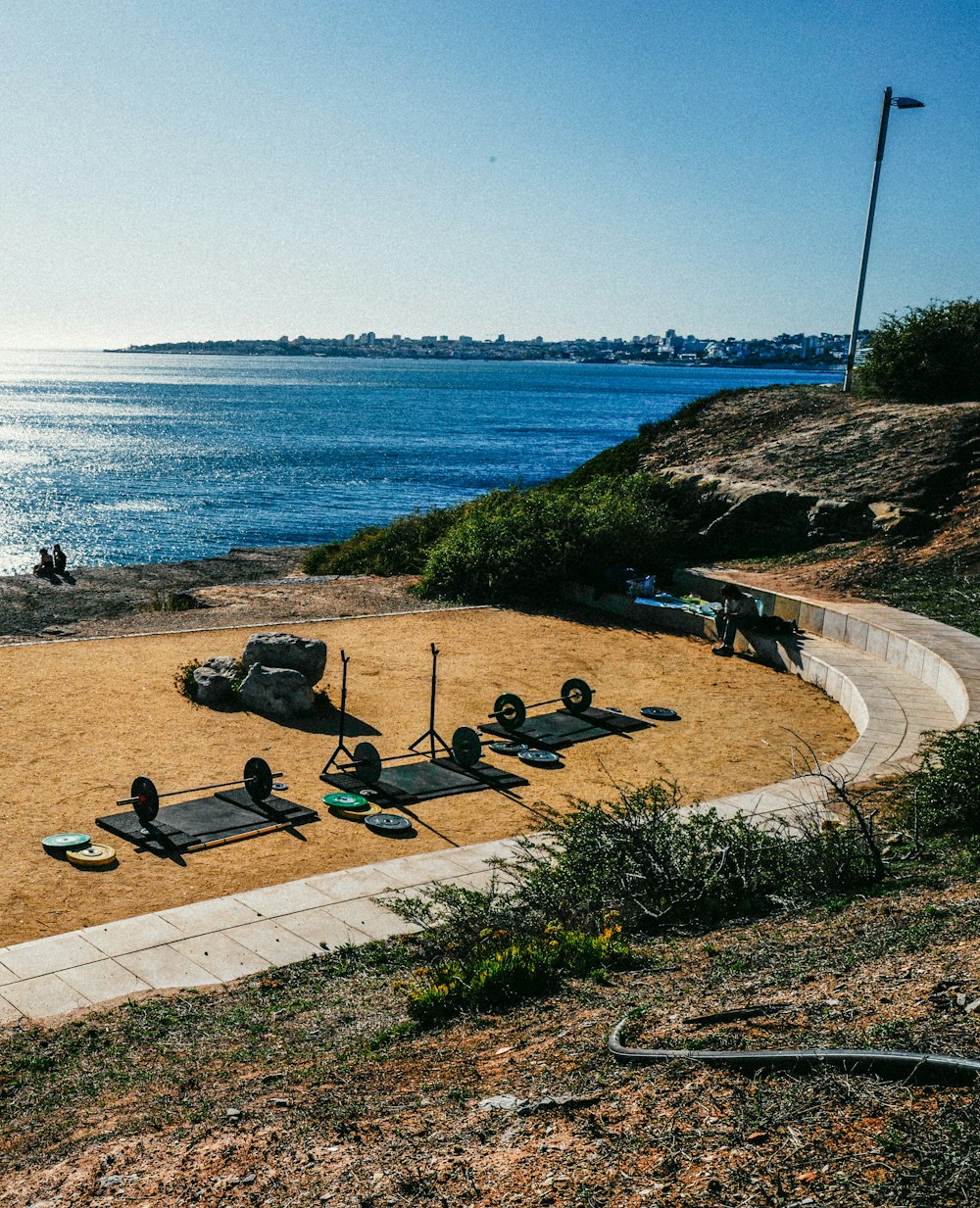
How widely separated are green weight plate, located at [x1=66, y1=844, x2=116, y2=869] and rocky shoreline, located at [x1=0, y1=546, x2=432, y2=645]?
10.2 metres

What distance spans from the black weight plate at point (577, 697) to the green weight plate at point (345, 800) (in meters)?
4.34

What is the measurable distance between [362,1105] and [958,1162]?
8.98ft

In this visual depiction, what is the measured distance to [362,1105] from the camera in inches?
205

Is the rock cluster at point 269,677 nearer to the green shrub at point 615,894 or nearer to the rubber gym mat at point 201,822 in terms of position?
the rubber gym mat at point 201,822

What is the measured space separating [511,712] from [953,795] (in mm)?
6307

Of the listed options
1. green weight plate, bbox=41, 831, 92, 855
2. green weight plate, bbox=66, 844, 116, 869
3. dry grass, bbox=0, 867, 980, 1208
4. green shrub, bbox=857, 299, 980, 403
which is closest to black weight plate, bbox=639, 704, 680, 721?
dry grass, bbox=0, 867, 980, 1208

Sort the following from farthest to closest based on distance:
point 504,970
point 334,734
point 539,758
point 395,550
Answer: point 395,550
point 334,734
point 539,758
point 504,970

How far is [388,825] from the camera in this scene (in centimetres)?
1089

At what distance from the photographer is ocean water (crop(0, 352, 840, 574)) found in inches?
1962

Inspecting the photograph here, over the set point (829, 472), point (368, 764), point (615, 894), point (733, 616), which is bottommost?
point (368, 764)

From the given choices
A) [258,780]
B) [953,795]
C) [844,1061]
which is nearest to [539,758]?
[258,780]

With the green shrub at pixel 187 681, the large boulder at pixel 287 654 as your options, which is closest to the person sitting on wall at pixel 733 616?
the large boulder at pixel 287 654

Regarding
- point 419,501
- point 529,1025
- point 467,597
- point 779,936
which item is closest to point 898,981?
point 779,936

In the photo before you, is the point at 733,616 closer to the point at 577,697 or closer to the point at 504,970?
the point at 577,697
